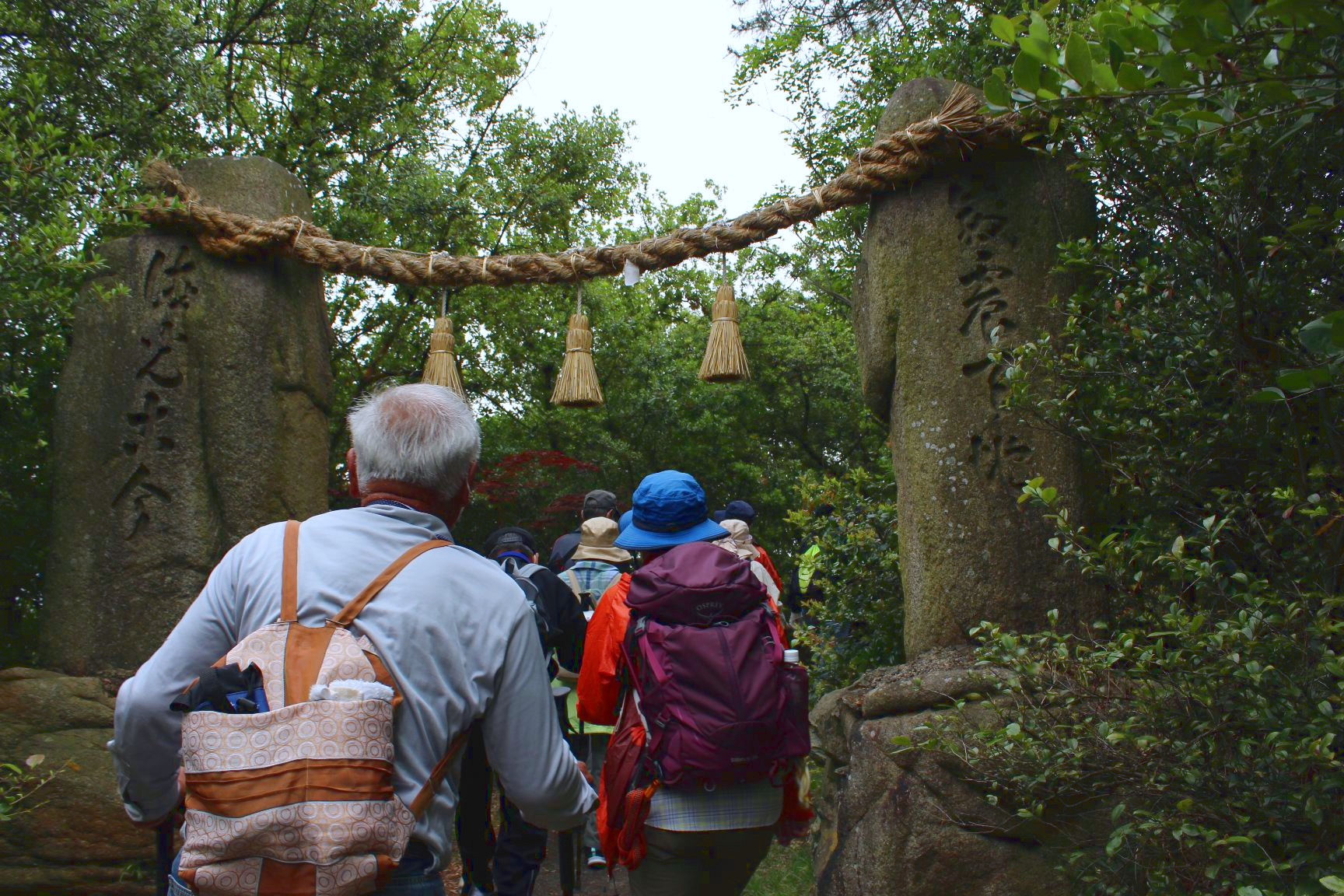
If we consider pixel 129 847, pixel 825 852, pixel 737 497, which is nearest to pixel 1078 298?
pixel 825 852

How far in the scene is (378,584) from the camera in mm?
1935

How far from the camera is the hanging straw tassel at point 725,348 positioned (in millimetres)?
5289

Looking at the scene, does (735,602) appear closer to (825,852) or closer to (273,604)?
(273,604)

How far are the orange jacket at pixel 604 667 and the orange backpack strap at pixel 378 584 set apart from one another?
1067 mm

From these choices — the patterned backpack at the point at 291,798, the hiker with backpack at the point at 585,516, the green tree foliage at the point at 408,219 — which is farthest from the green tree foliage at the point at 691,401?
the patterned backpack at the point at 291,798

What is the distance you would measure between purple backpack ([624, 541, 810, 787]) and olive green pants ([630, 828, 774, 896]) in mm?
178

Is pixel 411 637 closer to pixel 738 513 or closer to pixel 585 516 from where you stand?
pixel 585 516

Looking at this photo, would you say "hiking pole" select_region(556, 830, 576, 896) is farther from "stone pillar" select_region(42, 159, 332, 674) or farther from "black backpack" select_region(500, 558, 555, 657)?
"stone pillar" select_region(42, 159, 332, 674)

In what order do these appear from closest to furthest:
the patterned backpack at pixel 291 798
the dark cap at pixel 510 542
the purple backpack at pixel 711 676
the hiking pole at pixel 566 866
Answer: the patterned backpack at pixel 291 798 < the purple backpack at pixel 711 676 < the hiking pole at pixel 566 866 < the dark cap at pixel 510 542

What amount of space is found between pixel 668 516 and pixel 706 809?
0.92 m

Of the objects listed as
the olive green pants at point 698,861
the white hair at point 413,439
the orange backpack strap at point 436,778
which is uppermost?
the white hair at point 413,439

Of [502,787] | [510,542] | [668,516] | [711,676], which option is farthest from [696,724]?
[510,542]

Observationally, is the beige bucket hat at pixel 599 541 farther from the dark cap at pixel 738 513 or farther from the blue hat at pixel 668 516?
the blue hat at pixel 668 516

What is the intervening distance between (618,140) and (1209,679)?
10.2 meters
